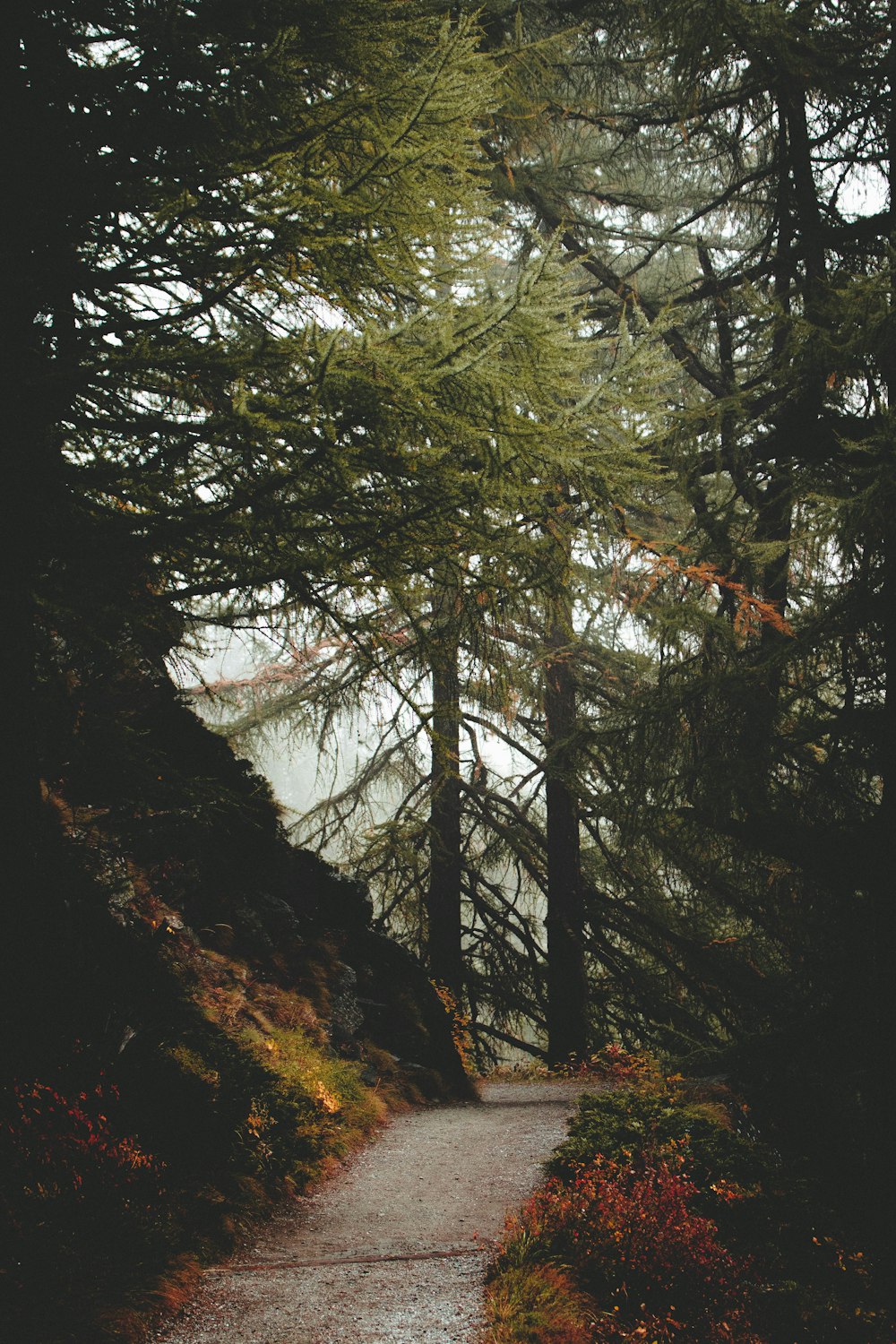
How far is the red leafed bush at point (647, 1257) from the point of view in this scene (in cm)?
409

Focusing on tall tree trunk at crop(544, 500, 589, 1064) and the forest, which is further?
tall tree trunk at crop(544, 500, 589, 1064)

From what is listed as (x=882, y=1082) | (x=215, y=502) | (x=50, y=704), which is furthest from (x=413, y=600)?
(x=882, y=1082)

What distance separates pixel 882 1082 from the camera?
5969mm

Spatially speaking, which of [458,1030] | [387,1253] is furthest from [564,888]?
[387,1253]

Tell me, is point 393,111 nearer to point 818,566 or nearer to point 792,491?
point 792,491

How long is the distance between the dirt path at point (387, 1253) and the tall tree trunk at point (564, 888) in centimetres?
448

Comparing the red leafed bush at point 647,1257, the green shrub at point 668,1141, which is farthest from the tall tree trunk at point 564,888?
the red leafed bush at point 647,1257

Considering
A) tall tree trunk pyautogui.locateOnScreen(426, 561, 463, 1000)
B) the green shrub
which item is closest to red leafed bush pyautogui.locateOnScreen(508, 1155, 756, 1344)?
the green shrub

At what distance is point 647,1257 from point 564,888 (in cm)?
785

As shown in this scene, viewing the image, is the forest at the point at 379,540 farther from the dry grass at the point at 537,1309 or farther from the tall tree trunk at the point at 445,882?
the tall tree trunk at the point at 445,882

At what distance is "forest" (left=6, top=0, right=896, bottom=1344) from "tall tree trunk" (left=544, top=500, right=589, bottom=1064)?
5.4 inches

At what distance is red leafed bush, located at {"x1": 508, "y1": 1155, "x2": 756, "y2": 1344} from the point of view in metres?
4.09

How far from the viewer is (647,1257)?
14.7 feet

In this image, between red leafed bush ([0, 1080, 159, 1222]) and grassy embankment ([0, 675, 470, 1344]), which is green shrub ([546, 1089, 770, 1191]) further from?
red leafed bush ([0, 1080, 159, 1222])
